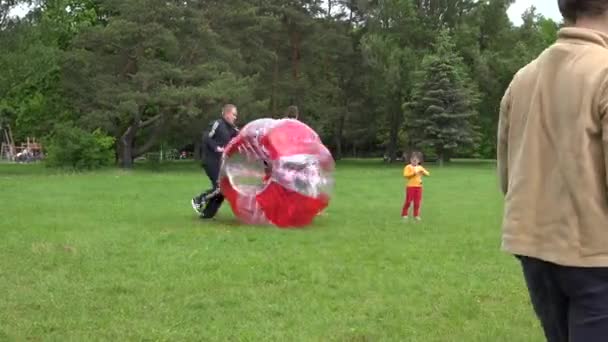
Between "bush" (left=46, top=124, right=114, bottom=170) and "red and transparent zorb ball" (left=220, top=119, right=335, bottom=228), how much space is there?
84.9 feet

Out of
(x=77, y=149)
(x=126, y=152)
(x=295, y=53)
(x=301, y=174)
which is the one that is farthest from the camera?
(x=295, y=53)

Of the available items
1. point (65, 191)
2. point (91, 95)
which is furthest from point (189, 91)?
point (65, 191)

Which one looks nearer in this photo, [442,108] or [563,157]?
[563,157]

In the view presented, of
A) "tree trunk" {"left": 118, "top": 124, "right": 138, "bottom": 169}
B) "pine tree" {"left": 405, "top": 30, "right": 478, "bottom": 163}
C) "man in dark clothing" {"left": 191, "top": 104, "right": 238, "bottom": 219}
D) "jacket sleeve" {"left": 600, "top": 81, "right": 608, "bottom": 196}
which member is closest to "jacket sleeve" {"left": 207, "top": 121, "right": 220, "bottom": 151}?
"man in dark clothing" {"left": 191, "top": 104, "right": 238, "bottom": 219}

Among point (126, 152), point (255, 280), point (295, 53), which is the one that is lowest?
point (255, 280)

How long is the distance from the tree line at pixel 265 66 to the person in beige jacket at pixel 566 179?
33976 mm

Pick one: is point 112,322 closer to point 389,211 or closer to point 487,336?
point 487,336

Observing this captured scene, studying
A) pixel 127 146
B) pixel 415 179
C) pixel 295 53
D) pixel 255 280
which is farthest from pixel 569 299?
pixel 295 53

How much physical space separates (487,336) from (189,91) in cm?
3142

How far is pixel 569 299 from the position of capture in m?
2.75

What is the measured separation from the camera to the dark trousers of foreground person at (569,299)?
2.62 metres

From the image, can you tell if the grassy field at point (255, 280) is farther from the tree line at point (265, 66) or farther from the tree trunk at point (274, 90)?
the tree trunk at point (274, 90)

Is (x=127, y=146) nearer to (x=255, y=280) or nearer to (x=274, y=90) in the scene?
(x=274, y=90)

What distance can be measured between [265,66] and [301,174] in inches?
1465
